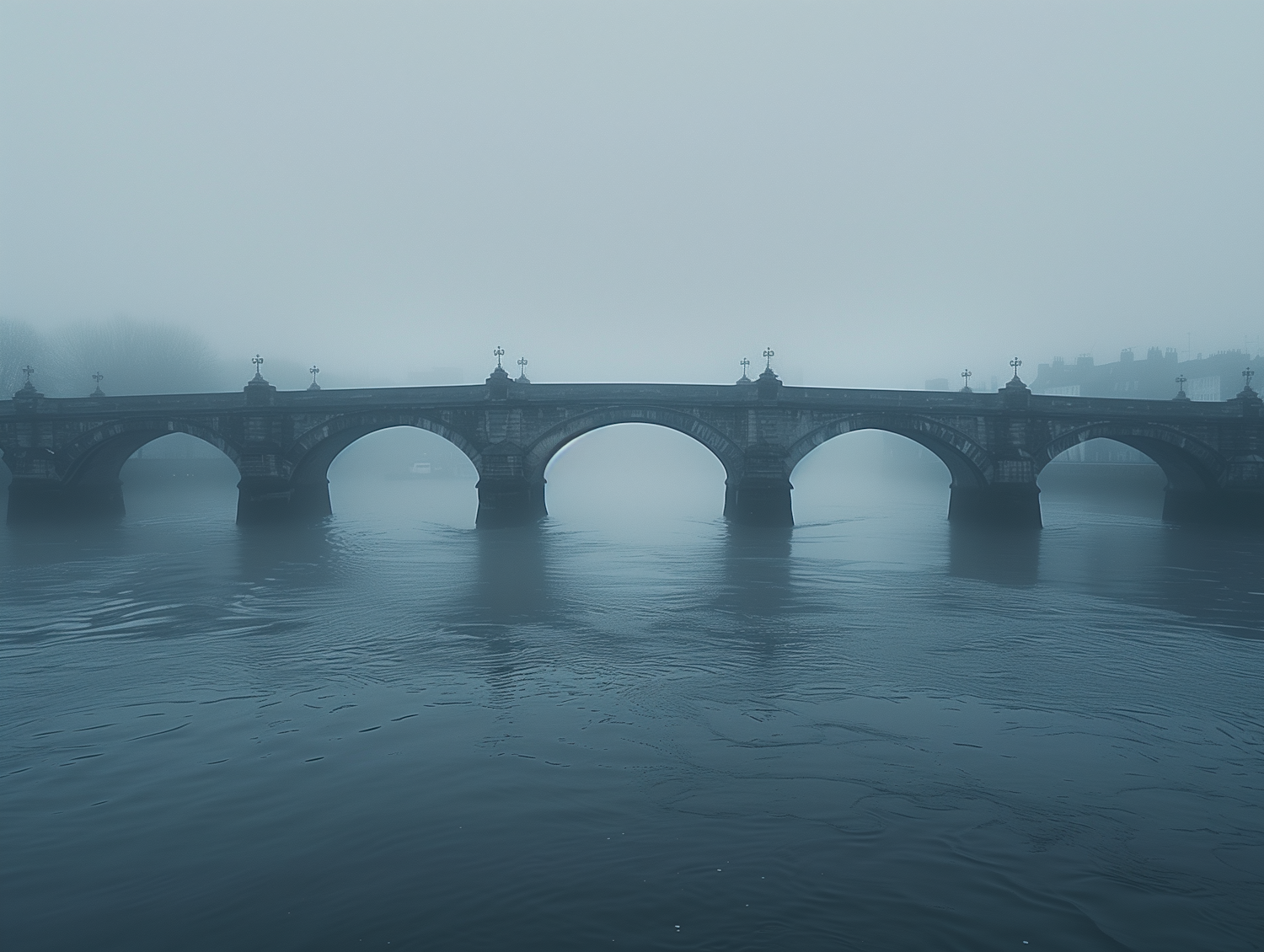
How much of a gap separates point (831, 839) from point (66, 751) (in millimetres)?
9448

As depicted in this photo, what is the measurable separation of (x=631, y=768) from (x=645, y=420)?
28.8 meters

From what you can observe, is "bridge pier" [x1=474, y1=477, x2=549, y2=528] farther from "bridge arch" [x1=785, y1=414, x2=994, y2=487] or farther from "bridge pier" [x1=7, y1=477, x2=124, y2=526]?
"bridge pier" [x1=7, y1=477, x2=124, y2=526]

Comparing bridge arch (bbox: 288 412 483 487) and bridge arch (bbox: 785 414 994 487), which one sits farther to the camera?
bridge arch (bbox: 288 412 483 487)

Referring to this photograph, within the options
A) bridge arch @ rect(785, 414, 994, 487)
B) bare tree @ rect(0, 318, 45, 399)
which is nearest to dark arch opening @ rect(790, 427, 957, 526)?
bridge arch @ rect(785, 414, 994, 487)

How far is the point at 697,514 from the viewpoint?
161ft

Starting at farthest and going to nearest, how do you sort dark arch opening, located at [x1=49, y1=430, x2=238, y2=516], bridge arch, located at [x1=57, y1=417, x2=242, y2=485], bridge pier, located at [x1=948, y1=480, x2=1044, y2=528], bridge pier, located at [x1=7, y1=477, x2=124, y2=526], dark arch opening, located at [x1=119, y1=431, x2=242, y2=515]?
1. dark arch opening, located at [x1=119, y1=431, x2=242, y2=515]
2. dark arch opening, located at [x1=49, y1=430, x2=238, y2=516]
3. bridge pier, located at [x1=7, y1=477, x2=124, y2=526]
4. bridge arch, located at [x1=57, y1=417, x2=242, y2=485]
5. bridge pier, located at [x1=948, y1=480, x2=1044, y2=528]

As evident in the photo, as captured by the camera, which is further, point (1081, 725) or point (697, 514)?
point (697, 514)

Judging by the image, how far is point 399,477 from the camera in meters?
91.4

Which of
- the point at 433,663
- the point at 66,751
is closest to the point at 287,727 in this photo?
the point at 66,751

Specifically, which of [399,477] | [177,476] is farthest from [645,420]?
[399,477]

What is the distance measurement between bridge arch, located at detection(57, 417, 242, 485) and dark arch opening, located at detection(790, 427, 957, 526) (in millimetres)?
29076

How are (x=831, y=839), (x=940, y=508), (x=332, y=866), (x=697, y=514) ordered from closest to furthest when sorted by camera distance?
(x=332, y=866), (x=831, y=839), (x=697, y=514), (x=940, y=508)

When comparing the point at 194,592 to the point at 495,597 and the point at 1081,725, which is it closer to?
the point at 495,597

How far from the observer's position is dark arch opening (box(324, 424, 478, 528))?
47188 mm
